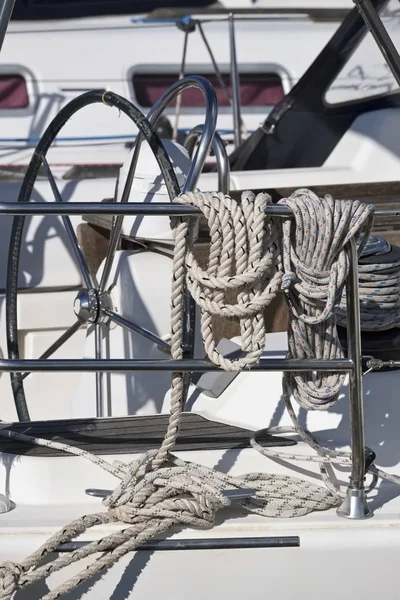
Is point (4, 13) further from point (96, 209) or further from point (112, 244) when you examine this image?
point (96, 209)

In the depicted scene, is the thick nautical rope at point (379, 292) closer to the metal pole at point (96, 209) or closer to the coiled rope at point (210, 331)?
the coiled rope at point (210, 331)

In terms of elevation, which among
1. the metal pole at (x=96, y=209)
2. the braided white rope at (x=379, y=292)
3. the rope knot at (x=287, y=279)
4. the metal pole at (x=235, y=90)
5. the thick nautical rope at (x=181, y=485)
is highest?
the metal pole at (x=235, y=90)

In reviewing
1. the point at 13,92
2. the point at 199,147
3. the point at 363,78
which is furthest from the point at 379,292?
the point at 13,92

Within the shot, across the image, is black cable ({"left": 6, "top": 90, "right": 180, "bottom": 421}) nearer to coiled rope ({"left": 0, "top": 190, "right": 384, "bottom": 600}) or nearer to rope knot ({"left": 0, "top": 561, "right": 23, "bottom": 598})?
coiled rope ({"left": 0, "top": 190, "right": 384, "bottom": 600})

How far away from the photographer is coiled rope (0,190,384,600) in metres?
1.64

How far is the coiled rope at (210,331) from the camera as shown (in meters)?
1.64

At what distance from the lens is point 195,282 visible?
1.67 m

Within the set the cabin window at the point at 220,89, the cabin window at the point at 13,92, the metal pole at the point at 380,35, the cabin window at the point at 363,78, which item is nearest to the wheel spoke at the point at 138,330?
the metal pole at the point at 380,35

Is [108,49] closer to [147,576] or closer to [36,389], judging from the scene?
[36,389]

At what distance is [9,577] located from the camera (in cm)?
163

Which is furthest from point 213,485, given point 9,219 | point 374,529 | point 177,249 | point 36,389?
A: point 9,219

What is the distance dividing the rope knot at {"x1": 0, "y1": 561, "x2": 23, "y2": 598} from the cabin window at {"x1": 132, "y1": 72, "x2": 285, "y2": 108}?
15.8 ft

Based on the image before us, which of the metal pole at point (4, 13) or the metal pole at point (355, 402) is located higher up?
the metal pole at point (4, 13)

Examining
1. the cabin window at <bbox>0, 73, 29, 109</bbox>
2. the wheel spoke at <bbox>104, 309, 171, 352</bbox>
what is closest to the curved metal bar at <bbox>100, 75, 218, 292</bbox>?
the wheel spoke at <bbox>104, 309, 171, 352</bbox>
